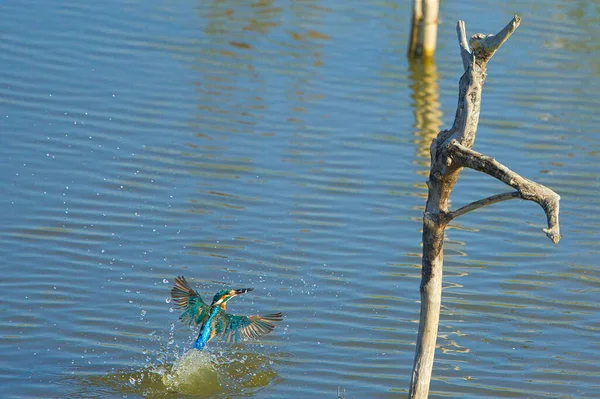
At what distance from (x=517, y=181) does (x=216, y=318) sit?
237cm

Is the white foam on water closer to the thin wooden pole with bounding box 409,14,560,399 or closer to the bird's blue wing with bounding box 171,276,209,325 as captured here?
the bird's blue wing with bounding box 171,276,209,325

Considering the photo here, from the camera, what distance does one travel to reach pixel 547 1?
15773mm

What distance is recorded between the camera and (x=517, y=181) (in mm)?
4184

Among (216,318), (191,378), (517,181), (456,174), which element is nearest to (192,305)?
(216,318)

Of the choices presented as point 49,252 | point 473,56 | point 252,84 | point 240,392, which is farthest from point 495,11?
point 473,56

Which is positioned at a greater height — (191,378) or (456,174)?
(456,174)

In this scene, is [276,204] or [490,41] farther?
[276,204]

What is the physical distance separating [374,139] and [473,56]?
607 cm

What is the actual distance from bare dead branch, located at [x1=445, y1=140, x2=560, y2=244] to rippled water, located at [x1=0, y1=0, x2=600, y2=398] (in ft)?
7.39

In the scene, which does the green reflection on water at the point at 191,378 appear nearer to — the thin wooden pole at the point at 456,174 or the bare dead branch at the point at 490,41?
the thin wooden pole at the point at 456,174

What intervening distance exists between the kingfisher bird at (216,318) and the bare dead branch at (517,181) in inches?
73.7

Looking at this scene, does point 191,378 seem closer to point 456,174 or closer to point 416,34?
point 456,174

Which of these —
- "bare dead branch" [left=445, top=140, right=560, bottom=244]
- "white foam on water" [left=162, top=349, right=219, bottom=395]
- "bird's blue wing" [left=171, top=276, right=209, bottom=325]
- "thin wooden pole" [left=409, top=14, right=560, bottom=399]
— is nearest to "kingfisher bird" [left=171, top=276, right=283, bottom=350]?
"bird's blue wing" [left=171, top=276, right=209, bottom=325]

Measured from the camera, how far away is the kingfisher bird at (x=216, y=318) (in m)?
5.89
